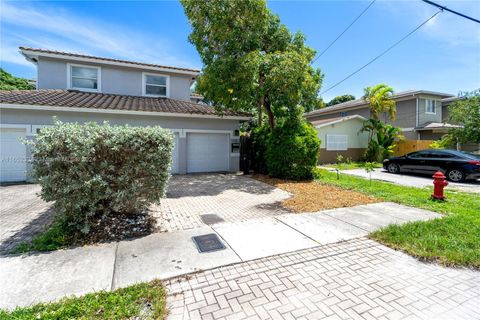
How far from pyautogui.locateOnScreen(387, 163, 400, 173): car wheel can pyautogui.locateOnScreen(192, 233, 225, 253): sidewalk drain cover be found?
1335 cm

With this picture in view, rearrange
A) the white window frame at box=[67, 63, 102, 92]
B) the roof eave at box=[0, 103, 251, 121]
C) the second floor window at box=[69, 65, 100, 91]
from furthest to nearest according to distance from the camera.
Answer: the second floor window at box=[69, 65, 100, 91] → the white window frame at box=[67, 63, 102, 92] → the roof eave at box=[0, 103, 251, 121]

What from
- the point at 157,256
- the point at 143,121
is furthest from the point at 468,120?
the point at 157,256

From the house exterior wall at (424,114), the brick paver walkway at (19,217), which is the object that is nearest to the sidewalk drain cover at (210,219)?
the brick paver walkway at (19,217)

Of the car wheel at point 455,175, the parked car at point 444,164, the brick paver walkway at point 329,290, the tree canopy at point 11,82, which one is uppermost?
the tree canopy at point 11,82

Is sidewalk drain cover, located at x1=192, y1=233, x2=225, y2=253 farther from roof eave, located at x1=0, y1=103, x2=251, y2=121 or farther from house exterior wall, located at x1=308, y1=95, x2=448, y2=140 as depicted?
house exterior wall, located at x1=308, y1=95, x2=448, y2=140

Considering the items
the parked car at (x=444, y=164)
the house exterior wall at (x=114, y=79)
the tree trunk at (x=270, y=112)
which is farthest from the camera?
the house exterior wall at (x=114, y=79)

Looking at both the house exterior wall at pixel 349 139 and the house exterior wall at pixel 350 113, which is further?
the house exterior wall at pixel 350 113

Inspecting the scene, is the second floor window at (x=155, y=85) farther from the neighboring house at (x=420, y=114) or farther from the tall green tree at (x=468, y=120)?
the neighboring house at (x=420, y=114)

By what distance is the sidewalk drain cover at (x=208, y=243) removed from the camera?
4098mm

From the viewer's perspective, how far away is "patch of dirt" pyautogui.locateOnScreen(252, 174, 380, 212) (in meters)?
6.69

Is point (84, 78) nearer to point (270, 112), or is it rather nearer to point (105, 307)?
point (270, 112)

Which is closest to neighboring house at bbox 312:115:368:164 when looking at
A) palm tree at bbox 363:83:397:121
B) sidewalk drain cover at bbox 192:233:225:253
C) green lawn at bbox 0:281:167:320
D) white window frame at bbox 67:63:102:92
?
palm tree at bbox 363:83:397:121

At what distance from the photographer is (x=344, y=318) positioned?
2.49 meters

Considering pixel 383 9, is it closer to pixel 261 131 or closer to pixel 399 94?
pixel 261 131
